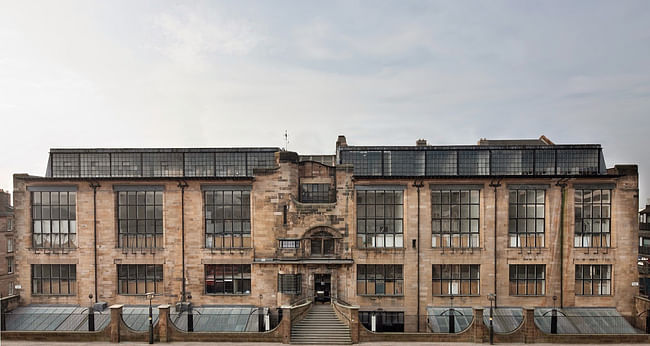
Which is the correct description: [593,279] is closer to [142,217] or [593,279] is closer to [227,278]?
[227,278]

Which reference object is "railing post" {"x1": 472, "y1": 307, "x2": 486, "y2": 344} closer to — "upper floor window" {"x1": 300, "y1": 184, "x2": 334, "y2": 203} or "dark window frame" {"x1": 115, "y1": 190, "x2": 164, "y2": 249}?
"upper floor window" {"x1": 300, "y1": 184, "x2": 334, "y2": 203}

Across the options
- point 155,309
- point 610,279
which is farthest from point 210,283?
point 610,279

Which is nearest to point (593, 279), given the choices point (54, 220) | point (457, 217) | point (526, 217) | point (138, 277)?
point (526, 217)

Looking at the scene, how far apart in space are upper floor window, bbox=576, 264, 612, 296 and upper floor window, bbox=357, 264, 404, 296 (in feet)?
48.8

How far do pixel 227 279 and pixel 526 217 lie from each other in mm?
25987

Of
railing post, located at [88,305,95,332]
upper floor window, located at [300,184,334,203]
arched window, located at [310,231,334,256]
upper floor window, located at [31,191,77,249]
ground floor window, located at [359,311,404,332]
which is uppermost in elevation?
upper floor window, located at [300,184,334,203]

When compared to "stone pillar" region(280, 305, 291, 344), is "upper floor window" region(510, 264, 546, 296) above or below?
above

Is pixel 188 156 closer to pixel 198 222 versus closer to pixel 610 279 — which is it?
pixel 198 222

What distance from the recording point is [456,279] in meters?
30.3

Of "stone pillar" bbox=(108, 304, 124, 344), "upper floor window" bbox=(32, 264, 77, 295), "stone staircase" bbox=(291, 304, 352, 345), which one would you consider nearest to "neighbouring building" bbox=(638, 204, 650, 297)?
"stone staircase" bbox=(291, 304, 352, 345)

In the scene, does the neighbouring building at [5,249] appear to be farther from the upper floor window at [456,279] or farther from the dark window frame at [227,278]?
the upper floor window at [456,279]

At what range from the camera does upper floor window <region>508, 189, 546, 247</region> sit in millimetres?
30312

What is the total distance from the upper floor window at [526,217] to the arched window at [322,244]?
49.9 ft

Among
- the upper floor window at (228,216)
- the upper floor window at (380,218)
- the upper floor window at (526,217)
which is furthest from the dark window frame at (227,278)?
the upper floor window at (526,217)
